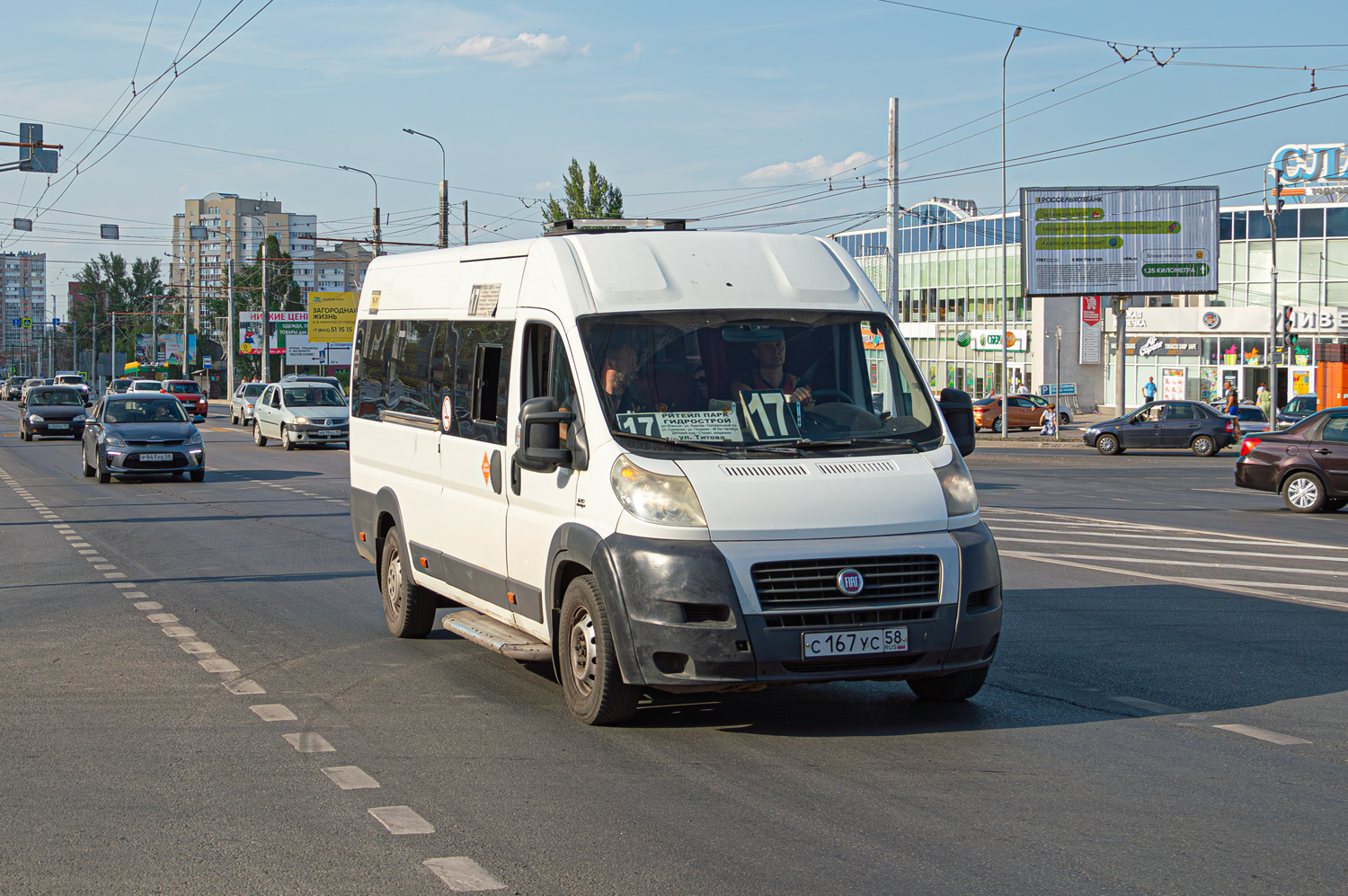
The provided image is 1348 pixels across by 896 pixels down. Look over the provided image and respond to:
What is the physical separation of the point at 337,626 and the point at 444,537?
5.71 feet

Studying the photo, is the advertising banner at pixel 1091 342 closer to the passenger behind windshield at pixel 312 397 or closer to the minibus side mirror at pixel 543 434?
the passenger behind windshield at pixel 312 397

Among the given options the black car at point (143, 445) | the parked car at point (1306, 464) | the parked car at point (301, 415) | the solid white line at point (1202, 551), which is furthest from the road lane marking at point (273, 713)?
the parked car at point (301, 415)

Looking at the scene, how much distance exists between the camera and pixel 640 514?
6180mm

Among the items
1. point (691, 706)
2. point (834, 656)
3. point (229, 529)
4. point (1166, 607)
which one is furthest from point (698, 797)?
point (229, 529)

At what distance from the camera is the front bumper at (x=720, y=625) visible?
6047 millimetres

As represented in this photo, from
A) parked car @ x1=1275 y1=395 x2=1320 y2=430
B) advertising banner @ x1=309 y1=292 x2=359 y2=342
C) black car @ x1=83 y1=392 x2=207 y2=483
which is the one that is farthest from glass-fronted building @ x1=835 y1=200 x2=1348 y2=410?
black car @ x1=83 y1=392 x2=207 y2=483

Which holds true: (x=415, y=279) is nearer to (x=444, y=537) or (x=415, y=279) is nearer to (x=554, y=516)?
(x=444, y=537)

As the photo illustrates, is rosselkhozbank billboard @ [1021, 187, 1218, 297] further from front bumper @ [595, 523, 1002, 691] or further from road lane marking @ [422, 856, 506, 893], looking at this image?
road lane marking @ [422, 856, 506, 893]

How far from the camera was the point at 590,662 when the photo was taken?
21.6ft

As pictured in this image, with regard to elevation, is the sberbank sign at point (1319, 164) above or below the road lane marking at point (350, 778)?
above

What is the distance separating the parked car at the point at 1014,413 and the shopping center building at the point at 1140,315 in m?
3.62

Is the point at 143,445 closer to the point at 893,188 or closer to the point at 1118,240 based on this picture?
the point at 893,188

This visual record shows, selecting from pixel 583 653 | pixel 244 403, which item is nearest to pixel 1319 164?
pixel 244 403

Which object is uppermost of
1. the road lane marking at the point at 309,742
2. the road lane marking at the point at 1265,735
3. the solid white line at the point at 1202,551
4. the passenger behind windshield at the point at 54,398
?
the passenger behind windshield at the point at 54,398
